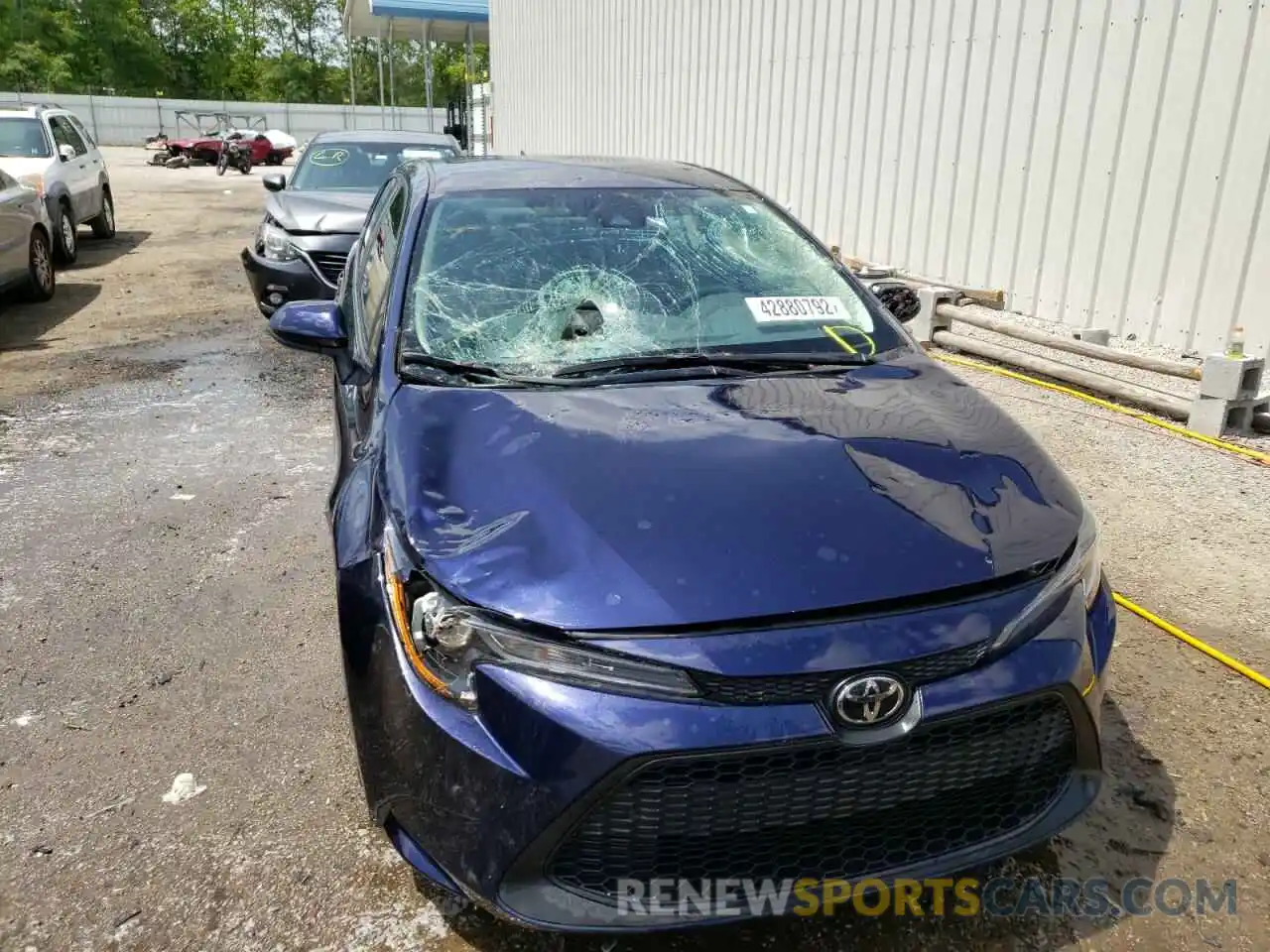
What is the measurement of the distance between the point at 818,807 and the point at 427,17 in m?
26.4

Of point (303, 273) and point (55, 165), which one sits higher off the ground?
point (55, 165)

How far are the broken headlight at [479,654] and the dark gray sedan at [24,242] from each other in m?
8.26

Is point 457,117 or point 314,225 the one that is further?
point 457,117

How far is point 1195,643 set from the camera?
10.9ft

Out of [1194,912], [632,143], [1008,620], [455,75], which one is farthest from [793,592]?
[455,75]

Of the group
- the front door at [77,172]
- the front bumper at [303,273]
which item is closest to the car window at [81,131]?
the front door at [77,172]

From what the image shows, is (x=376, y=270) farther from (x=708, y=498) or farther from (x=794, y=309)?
(x=708, y=498)

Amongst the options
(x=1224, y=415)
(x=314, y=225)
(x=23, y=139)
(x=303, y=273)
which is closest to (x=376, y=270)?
(x=303, y=273)

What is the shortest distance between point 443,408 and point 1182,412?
4543 mm

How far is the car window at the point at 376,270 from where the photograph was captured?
10.1ft

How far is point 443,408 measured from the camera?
249 cm

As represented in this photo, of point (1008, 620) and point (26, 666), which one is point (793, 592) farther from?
point (26, 666)

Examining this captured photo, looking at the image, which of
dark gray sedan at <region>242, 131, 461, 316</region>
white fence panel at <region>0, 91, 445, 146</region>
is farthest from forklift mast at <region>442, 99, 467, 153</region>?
white fence panel at <region>0, 91, 445, 146</region>

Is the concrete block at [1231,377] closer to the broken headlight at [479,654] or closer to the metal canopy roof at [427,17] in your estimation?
the broken headlight at [479,654]
